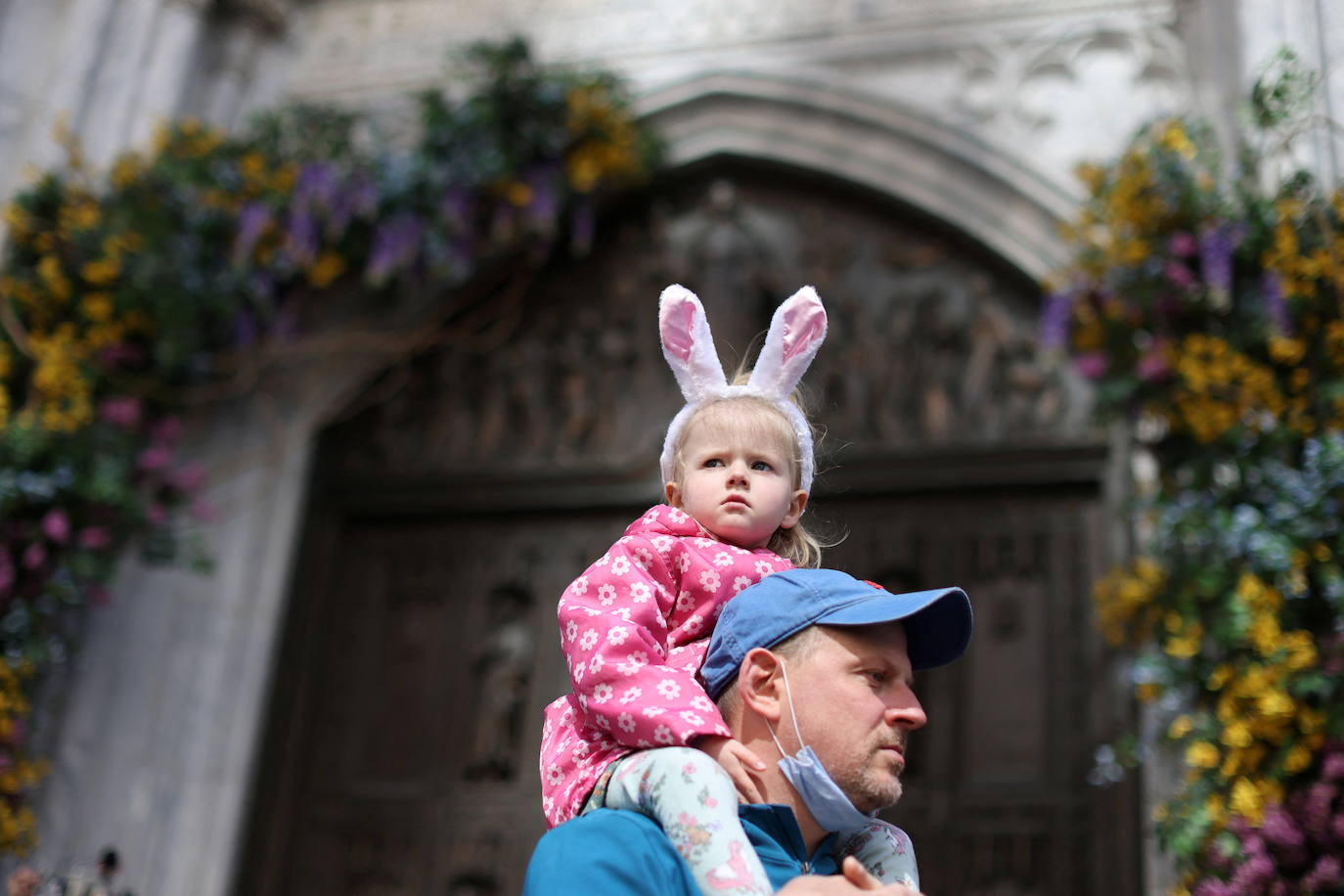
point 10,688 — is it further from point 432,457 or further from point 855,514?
point 855,514

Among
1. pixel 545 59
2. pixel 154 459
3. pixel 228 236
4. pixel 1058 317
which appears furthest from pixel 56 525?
pixel 1058 317

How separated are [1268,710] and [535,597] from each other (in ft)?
7.52

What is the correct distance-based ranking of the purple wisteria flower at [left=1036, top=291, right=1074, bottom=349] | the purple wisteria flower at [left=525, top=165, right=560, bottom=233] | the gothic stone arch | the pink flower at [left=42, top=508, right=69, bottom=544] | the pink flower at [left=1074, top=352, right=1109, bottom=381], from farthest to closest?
the purple wisteria flower at [left=525, top=165, right=560, bottom=233] < the pink flower at [left=42, top=508, right=69, bottom=544] < the gothic stone arch < the purple wisteria flower at [left=1036, top=291, right=1074, bottom=349] < the pink flower at [left=1074, top=352, right=1109, bottom=381]

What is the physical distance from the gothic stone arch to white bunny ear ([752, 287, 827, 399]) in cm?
213

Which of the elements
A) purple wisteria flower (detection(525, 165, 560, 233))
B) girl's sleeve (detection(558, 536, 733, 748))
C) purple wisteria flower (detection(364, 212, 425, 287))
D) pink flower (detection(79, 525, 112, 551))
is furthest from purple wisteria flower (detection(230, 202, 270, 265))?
girl's sleeve (detection(558, 536, 733, 748))

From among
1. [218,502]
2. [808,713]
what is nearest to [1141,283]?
[808,713]

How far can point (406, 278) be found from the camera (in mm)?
4832

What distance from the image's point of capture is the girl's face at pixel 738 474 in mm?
1593

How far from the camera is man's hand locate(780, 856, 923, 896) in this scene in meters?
1.20

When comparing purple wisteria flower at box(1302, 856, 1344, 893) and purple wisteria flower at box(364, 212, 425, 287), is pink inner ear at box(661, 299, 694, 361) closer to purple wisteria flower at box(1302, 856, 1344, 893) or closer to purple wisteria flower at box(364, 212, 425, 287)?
purple wisteria flower at box(1302, 856, 1344, 893)

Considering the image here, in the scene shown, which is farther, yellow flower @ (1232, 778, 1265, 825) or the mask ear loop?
yellow flower @ (1232, 778, 1265, 825)

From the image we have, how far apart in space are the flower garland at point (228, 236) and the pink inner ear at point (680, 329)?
9.93 ft

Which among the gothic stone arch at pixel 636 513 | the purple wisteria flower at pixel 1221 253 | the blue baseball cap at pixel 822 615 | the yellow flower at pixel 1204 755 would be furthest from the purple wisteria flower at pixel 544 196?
the blue baseball cap at pixel 822 615

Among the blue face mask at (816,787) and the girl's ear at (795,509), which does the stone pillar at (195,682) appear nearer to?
the girl's ear at (795,509)
